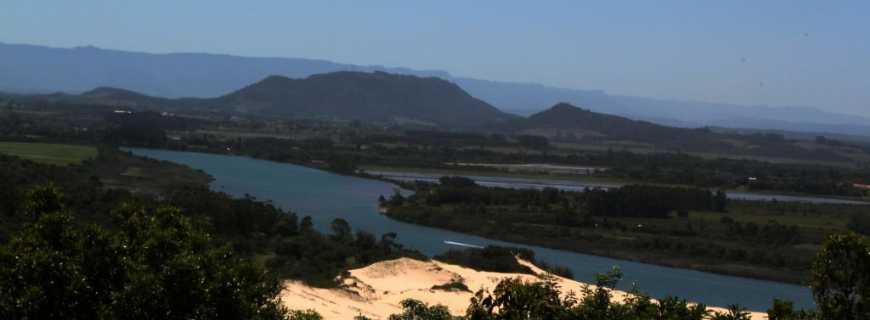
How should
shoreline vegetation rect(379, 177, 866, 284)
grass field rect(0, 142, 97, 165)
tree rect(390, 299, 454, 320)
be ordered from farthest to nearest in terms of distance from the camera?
grass field rect(0, 142, 97, 165) → shoreline vegetation rect(379, 177, 866, 284) → tree rect(390, 299, 454, 320)

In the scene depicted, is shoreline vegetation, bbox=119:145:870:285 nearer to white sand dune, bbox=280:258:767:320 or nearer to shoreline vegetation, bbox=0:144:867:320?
white sand dune, bbox=280:258:767:320

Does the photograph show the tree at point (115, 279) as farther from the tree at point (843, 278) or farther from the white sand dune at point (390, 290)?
the white sand dune at point (390, 290)

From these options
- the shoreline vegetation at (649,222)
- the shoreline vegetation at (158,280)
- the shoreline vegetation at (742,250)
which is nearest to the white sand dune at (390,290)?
the shoreline vegetation at (158,280)

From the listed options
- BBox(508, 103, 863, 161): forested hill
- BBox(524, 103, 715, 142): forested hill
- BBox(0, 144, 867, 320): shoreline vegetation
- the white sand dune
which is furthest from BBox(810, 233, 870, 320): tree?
BBox(524, 103, 715, 142): forested hill

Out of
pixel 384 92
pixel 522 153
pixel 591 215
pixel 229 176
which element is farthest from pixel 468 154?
pixel 384 92

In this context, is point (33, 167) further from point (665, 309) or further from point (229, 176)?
point (665, 309)

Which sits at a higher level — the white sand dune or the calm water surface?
the calm water surface

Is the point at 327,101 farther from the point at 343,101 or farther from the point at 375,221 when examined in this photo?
the point at 375,221
